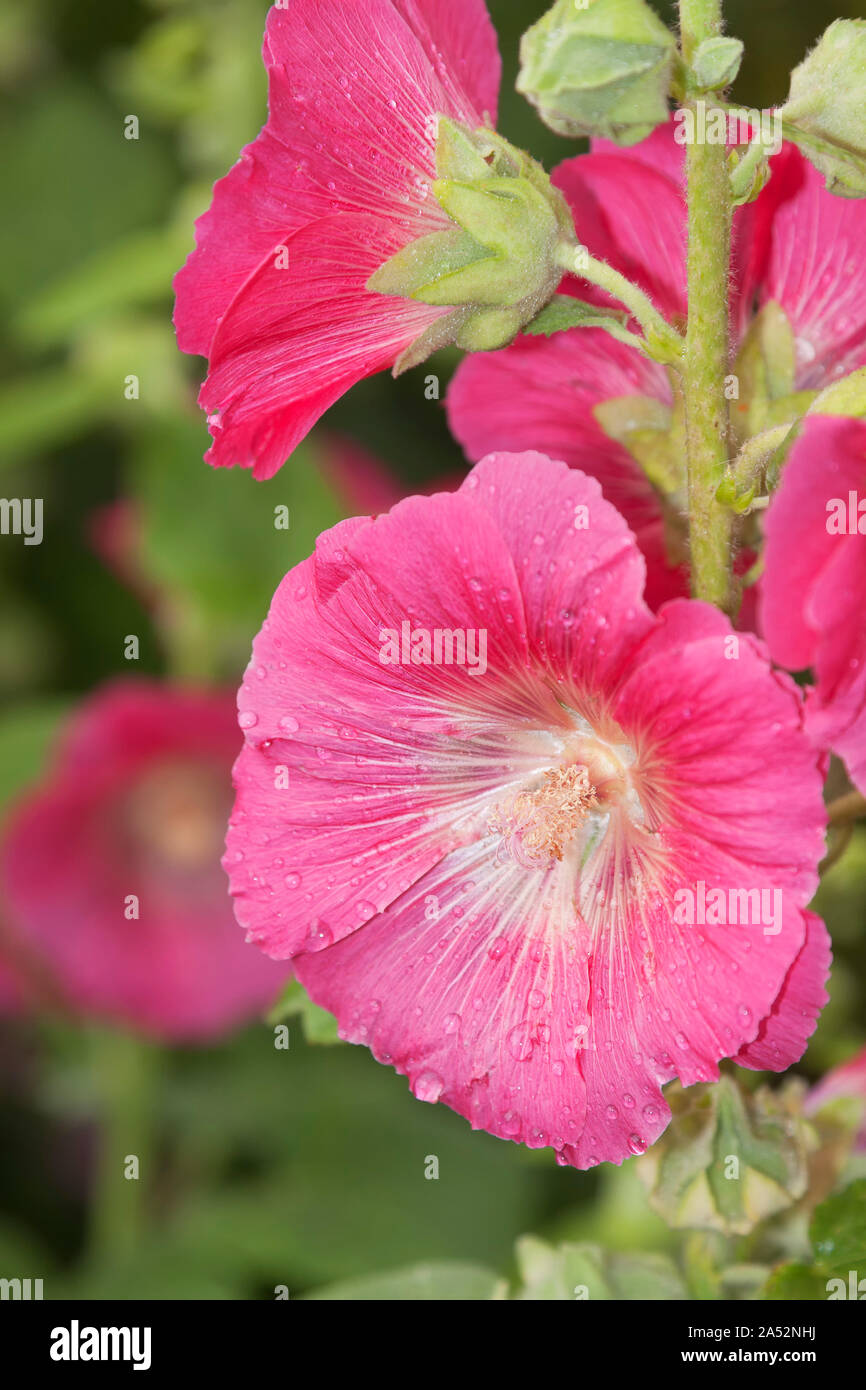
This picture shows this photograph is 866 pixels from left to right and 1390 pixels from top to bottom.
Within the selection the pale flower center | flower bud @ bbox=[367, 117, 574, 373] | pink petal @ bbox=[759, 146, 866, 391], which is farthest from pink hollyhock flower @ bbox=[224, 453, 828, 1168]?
the pale flower center

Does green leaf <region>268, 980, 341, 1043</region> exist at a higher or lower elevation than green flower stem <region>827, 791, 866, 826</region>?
lower

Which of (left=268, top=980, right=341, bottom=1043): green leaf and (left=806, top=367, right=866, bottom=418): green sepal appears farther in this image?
(left=268, top=980, right=341, bottom=1043): green leaf

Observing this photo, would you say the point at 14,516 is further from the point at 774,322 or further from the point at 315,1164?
the point at 774,322

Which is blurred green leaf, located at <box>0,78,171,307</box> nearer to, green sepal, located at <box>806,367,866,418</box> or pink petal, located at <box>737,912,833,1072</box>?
green sepal, located at <box>806,367,866,418</box>

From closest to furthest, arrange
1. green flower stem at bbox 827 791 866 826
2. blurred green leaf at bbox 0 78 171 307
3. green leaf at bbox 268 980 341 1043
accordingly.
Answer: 1. green flower stem at bbox 827 791 866 826
2. green leaf at bbox 268 980 341 1043
3. blurred green leaf at bbox 0 78 171 307
